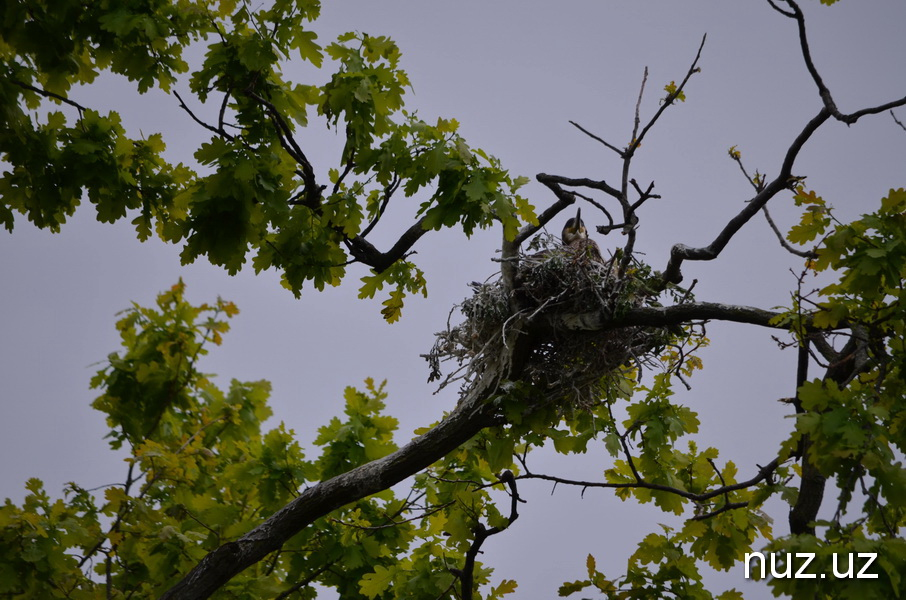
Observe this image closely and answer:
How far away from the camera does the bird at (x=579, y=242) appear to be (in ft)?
17.8

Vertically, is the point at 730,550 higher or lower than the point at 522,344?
lower

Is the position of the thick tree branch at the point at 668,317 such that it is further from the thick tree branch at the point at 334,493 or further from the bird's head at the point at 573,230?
the bird's head at the point at 573,230

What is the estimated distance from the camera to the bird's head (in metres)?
6.21

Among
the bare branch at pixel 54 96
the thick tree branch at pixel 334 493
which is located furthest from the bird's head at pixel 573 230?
the bare branch at pixel 54 96

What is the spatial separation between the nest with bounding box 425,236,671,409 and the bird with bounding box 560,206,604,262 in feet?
0.07

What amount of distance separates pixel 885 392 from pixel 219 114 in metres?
3.52

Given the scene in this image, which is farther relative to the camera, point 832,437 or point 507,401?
point 507,401

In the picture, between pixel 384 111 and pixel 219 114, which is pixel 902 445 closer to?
pixel 384 111

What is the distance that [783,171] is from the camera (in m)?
4.63

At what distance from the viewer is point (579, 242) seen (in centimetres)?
587

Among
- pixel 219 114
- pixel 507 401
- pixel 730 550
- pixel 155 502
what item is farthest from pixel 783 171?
pixel 155 502

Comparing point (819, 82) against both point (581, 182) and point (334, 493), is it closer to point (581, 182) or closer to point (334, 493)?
point (581, 182)

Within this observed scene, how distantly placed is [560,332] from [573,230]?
1486mm

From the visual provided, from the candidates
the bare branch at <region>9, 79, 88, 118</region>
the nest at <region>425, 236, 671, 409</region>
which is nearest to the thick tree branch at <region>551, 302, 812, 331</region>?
the nest at <region>425, 236, 671, 409</region>
